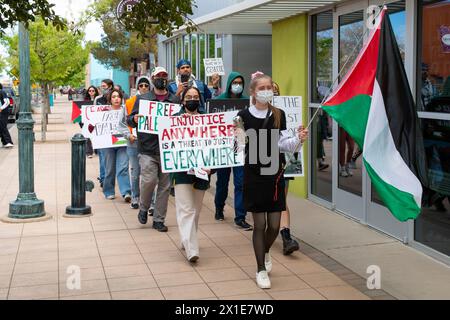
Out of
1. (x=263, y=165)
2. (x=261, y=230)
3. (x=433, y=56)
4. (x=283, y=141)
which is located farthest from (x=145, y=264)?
(x=433, y=56)

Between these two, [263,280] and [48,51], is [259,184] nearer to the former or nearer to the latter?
[263,280]

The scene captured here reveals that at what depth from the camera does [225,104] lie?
341 inches

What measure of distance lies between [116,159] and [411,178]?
262 inches

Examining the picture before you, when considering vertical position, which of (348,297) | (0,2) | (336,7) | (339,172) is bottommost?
(348,297)

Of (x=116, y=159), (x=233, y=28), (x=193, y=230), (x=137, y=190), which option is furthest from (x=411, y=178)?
(x=233, y=28)

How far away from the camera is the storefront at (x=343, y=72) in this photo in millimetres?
7039

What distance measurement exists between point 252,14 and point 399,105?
581 cm

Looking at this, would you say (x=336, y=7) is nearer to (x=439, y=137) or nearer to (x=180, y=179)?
(x=439, y=137)

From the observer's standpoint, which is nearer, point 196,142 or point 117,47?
point 196,142

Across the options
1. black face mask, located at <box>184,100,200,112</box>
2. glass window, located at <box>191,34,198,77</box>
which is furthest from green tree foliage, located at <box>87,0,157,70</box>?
black face mask, located at <box>184,100,200,112</box>

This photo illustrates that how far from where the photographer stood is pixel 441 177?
7.08 meters

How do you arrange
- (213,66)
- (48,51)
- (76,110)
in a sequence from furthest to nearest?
(48,51) → (76,110) → (213,66)

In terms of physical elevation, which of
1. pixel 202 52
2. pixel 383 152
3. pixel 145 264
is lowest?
pixel 145 264

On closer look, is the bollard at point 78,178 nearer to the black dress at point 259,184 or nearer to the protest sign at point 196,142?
the protest sign at point 196,142
